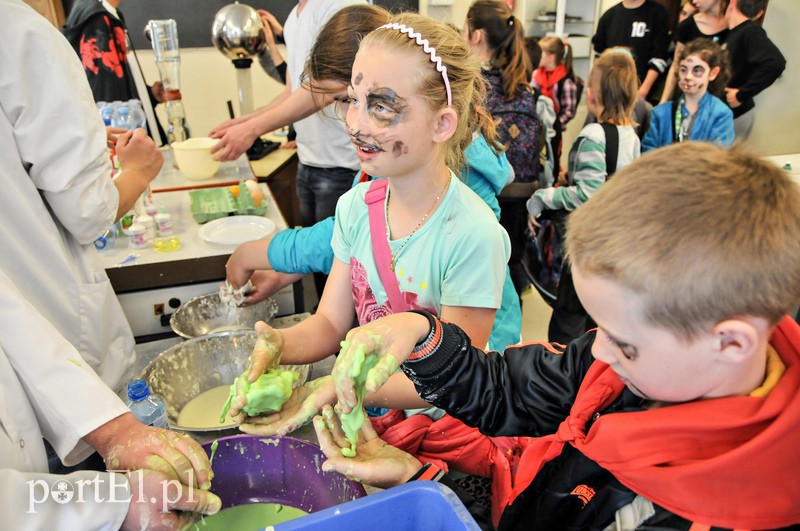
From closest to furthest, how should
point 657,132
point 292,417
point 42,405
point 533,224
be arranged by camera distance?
1. point 42,405
2. point 292,417
3. point 533,224
4. point 657,132

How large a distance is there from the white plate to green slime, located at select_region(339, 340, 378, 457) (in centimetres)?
110

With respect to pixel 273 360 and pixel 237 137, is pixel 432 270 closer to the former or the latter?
pixel 273 360

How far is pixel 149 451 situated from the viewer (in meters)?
0.91

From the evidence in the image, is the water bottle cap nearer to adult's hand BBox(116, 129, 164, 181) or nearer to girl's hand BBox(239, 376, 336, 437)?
girl's hand BBox(239, 376, 336, 437)

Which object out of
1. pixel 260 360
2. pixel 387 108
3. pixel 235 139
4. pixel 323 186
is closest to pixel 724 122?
pixel 323 186

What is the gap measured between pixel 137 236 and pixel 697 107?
293 cm

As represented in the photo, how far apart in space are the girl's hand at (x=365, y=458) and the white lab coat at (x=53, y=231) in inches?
13.8

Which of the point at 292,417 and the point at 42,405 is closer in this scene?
the point at 42,405

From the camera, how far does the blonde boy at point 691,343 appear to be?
64cm

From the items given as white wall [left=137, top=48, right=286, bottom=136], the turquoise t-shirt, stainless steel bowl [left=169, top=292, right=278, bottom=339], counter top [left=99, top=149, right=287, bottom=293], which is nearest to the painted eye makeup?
the turquoise t-shirt

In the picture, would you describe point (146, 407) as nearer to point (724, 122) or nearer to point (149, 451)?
point (149, 451)

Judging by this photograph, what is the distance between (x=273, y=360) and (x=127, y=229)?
42.3 inches

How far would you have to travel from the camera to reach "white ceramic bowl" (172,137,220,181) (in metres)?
2.50

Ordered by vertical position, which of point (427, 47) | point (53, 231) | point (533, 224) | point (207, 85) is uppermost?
point (427, 47)
